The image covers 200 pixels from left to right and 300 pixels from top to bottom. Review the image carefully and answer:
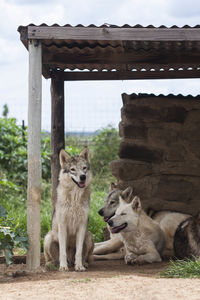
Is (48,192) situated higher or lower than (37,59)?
lower

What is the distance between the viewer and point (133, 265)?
8.05 metres

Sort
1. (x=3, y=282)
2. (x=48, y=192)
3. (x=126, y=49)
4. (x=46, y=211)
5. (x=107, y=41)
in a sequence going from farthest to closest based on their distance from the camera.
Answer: (x=48, y=192)
(x=46, y=211)
(x=126, y=49)
(x=107, y=41)
(x=3, y=282)

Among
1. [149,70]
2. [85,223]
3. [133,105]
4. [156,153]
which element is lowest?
[85,223]

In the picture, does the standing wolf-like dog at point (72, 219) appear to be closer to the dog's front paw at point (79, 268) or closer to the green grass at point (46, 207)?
the dog's front paw at point (79, 268)

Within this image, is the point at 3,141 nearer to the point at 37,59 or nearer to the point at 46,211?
the point at 46,211

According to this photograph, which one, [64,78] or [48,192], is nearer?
[64,78]

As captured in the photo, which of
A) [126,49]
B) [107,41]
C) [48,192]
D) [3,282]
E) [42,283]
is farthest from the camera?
[48,192]

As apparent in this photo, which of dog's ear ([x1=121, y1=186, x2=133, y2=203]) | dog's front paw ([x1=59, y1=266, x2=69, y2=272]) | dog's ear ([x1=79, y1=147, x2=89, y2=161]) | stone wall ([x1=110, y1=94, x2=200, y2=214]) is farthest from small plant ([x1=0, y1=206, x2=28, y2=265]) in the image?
stone wall ([x1=110, y1=94, x2=200, y2=214])

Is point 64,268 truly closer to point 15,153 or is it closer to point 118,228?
point 118,228

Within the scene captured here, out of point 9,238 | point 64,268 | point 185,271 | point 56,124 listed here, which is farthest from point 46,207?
point 185,271

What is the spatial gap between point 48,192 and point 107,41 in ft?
22.9

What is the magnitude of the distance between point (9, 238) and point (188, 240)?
2.60m

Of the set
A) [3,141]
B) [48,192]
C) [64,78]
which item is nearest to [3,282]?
[64,78]

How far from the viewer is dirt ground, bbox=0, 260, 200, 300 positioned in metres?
5.37
